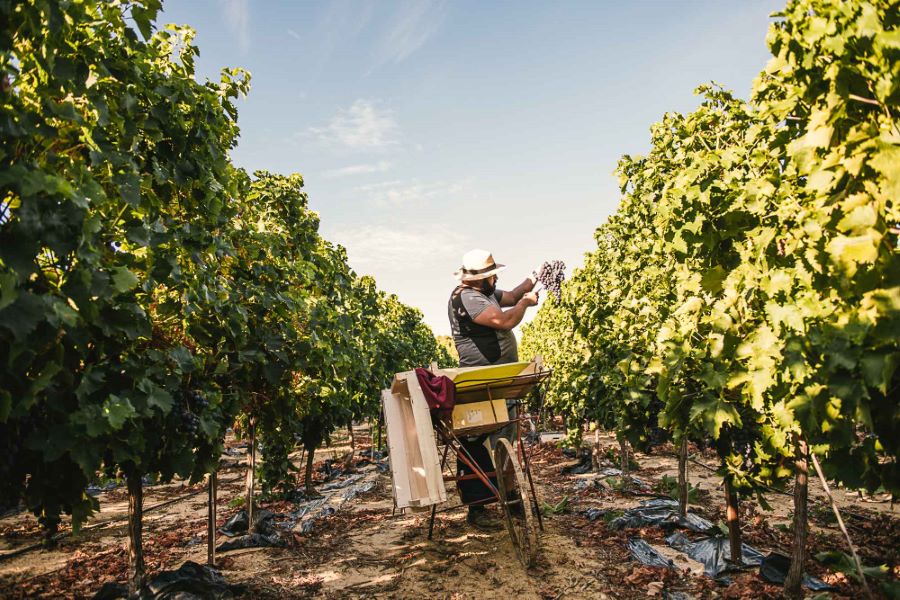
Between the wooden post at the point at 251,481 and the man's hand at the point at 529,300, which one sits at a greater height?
the man's hand at the point at 529,300

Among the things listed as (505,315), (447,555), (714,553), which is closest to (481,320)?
(505,315)

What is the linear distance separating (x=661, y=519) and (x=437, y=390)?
2836 millimetres

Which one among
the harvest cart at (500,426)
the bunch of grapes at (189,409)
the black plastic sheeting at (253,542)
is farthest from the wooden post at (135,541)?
the harvest cart at (500,426)

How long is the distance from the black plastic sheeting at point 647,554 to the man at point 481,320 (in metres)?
1.35

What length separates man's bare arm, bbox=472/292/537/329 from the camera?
493 centimetres

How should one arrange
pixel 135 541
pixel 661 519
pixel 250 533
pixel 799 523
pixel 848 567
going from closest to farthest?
pixel 799 523 → pixel 848 567 → pixel 135 541 → pixel 661 519 → pixel 250 533

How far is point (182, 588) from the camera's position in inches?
143

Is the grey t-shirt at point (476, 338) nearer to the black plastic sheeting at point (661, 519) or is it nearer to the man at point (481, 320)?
the man at point (481, 320)

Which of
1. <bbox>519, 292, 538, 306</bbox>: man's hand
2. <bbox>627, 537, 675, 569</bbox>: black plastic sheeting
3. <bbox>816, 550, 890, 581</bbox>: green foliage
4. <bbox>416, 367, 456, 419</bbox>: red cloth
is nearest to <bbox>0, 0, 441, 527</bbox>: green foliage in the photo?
<bbox>416, 367, 456, 419</bbox>: red cloth

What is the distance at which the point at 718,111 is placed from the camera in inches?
211

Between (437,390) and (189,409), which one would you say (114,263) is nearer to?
(189,409)

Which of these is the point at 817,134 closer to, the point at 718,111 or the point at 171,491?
the point at 718,111

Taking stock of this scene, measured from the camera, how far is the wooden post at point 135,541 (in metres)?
3.73

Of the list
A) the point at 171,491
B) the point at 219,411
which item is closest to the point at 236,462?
the point at 171,491
